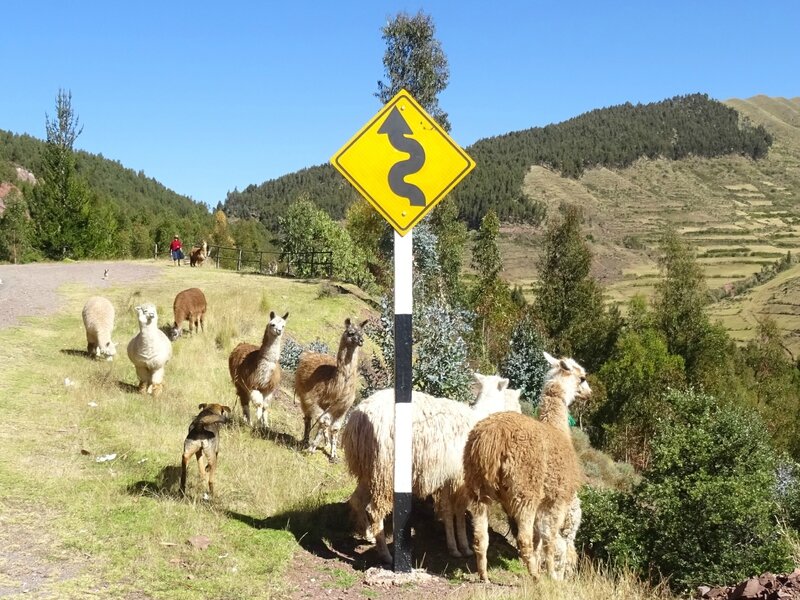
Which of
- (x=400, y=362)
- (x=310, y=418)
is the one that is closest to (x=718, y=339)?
(x=310, y=418)

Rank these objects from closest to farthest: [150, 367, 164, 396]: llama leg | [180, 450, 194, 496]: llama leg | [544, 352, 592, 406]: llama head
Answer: [180, 450, 194, 496]: llama leg → [544, 352, 592, 406]: llama head → [150, 367, 164, 396]: llama leg

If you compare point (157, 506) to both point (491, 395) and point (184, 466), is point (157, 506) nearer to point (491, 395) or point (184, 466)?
point (184, 466)

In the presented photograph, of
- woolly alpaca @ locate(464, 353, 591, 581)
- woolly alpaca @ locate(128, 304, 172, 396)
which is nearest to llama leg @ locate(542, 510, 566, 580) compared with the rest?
woolly alpaca @ locate(464, 353, 591, 581)

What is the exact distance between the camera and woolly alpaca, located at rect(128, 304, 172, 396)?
11195mm

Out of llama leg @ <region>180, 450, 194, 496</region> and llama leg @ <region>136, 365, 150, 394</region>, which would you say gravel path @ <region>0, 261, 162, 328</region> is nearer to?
llama leg @ <region>136, 365, 150, 394</region>

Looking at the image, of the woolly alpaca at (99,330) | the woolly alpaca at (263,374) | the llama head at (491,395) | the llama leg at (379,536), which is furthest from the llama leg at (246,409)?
the llama leg at (379,536)

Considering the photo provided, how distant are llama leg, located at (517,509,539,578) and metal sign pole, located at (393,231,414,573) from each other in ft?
3.34

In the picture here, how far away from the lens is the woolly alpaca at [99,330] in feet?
46.0

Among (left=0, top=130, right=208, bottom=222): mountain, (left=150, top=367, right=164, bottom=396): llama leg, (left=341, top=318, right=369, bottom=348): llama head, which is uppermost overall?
(left=0, top=130, right=208, bottom=222): mountain

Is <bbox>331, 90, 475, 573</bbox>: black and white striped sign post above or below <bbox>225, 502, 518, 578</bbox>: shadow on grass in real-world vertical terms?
above

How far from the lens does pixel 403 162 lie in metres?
5.53

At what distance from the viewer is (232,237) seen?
118 m

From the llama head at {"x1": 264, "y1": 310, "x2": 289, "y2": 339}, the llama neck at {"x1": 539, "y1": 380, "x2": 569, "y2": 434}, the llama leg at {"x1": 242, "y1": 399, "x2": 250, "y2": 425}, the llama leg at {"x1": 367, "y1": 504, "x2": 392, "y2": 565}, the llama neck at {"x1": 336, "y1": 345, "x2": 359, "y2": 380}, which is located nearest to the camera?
the llama leg at {"x1": 367, "y1": 504, "x2": 392, "y2": 565}

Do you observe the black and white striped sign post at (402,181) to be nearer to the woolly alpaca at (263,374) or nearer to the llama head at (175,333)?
the woolly alpaca at (263,374)
